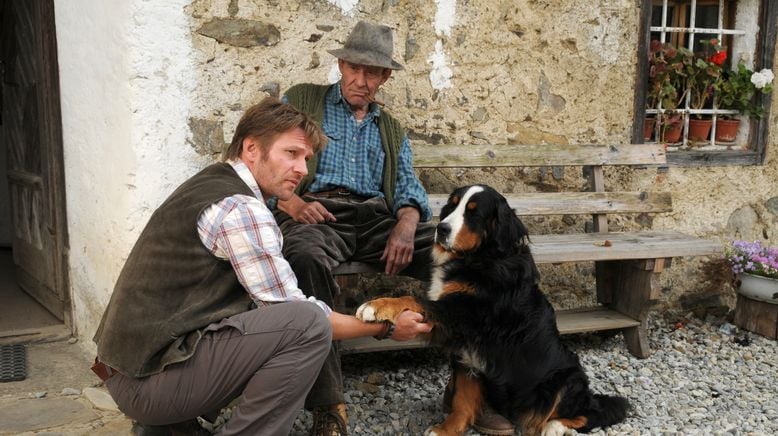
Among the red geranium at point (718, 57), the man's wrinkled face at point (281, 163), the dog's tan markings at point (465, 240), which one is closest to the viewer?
the man's wrinkled face at point (281, 163)

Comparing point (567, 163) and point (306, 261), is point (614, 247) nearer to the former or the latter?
point (567, 163)

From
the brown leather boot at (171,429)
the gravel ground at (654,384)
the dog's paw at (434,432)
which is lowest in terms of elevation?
the gravel ground at (654,384)

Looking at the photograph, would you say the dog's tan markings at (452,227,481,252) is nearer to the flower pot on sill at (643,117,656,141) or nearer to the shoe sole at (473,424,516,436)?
the shoe sole at (473,424,516,436)

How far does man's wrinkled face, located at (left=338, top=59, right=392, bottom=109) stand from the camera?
376 cm

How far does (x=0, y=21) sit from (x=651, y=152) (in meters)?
4.45

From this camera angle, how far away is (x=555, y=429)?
3.15m

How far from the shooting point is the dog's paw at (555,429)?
3.15m

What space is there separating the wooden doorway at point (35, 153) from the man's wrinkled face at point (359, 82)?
168cm

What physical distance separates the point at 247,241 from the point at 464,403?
4.59ft

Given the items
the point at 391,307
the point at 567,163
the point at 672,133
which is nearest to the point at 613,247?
the point at 567,163

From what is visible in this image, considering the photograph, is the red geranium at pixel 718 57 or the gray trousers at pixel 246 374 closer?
the gray trousers at pixel 246 374

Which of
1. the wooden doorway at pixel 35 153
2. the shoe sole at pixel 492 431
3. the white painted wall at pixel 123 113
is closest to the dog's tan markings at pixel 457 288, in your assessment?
the shoe sole at pixel 492 431

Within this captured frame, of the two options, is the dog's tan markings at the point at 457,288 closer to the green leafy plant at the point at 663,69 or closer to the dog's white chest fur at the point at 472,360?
the dog's white chest fur at the point at 472,360

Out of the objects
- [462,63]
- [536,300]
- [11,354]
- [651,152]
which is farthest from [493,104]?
[11,354]
